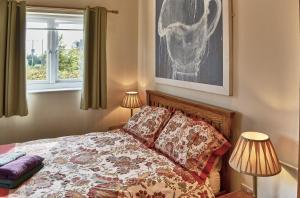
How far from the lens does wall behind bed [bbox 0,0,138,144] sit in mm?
3201

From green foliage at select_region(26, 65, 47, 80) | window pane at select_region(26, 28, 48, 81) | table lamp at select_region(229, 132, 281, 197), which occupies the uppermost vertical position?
window pane at select_region(26, 28, 48, 81)

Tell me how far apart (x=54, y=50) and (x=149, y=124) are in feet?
A: 5.00

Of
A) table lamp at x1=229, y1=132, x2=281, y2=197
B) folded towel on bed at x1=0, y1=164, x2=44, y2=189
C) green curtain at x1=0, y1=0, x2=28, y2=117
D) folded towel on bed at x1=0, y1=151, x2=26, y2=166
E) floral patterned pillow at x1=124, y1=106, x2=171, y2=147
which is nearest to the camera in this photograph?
table lamp at x1=229, y1=132, x2=281, y2=197

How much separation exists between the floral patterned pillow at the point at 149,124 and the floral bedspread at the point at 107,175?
157 mm

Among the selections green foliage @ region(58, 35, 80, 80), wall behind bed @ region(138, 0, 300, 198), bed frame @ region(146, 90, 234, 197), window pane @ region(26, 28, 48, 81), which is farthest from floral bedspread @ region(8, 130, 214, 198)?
green foliage @ region(58, 35, 80, 80)

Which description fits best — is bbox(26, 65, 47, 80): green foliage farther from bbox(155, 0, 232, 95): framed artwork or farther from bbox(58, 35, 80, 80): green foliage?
bbox(155, 0, 232, 95): framed artwork

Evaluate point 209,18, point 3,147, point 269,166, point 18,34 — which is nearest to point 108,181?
point 269,166

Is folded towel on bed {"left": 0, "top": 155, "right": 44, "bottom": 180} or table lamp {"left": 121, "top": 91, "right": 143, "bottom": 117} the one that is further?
table lamp {"left": 121, "top": 91, "right": 143, "bottom": 117}

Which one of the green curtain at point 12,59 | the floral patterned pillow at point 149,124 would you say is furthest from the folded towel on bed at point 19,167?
the green curtain at point 12,59

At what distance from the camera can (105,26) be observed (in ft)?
11.2

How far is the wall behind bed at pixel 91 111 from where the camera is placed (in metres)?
3.20

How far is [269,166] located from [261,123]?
14.8 inches

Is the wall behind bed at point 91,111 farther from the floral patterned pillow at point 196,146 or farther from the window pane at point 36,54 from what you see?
the floral patterned pillow at point 196,146

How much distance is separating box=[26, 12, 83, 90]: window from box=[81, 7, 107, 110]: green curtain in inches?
6.5
